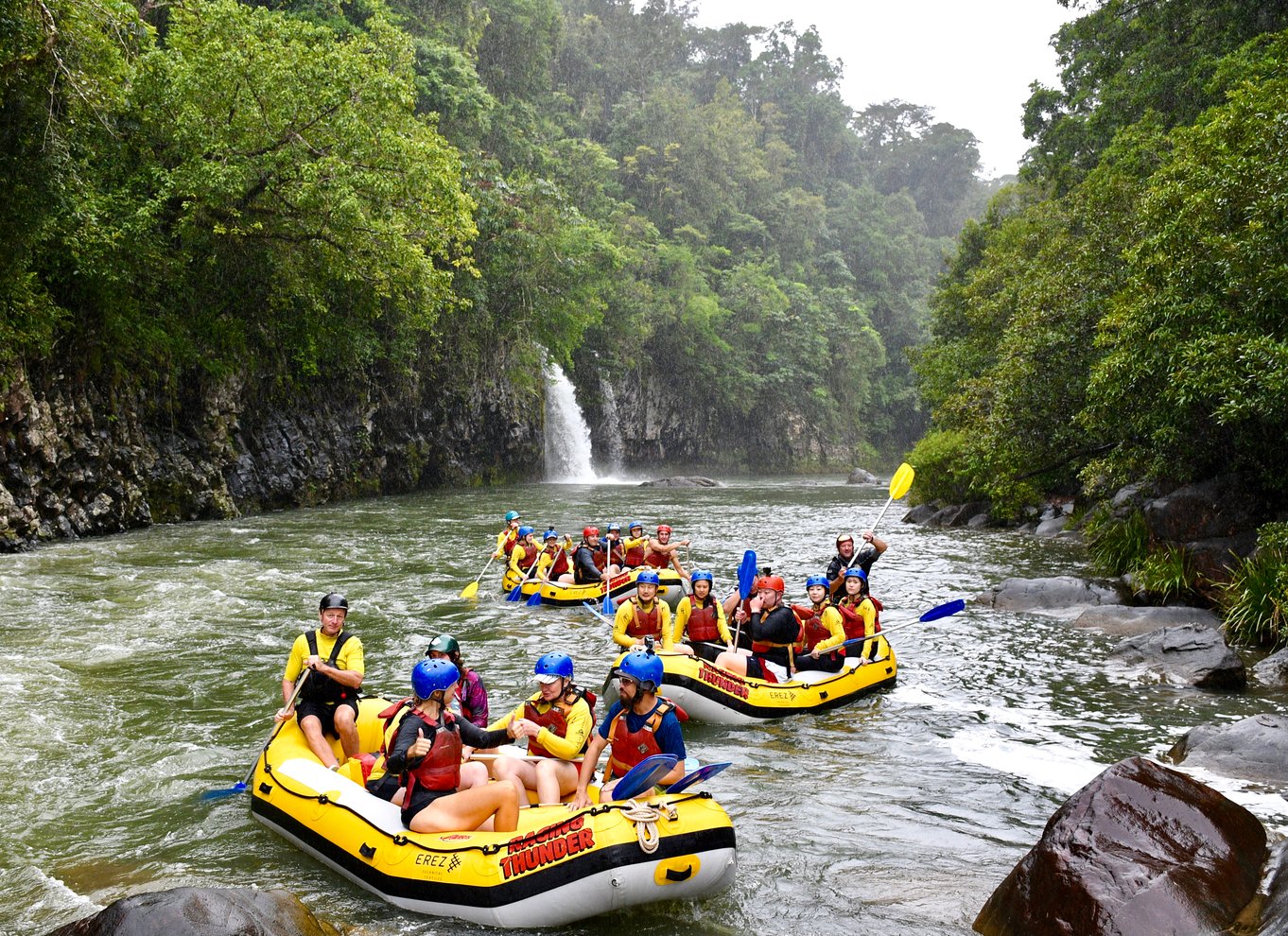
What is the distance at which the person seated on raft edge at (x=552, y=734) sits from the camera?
5.87 m

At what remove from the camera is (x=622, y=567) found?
14.8 m

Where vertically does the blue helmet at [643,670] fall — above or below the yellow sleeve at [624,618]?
above

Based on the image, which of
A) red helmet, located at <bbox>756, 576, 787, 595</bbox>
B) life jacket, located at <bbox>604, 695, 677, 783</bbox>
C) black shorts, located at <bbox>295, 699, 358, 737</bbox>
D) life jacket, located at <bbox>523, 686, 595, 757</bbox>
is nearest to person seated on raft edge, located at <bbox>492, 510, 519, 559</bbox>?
red helmet, located at <bbox>756, 576, 787, 595</bbox>

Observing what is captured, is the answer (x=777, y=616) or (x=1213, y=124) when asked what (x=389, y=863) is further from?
(x=1213, y=124)

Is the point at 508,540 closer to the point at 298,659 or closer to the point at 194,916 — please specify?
the point at 298,659

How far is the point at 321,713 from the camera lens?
6871mm

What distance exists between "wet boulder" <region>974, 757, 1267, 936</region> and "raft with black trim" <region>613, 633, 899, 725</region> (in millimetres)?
3506

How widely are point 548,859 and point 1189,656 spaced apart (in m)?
7.53

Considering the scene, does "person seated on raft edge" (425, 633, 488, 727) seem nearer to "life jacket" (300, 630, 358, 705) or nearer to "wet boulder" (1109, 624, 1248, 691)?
"life jacket" (300, 630, 358, 705)

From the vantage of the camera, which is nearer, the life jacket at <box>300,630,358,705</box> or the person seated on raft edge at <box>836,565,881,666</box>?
the life jacket at <box>300,630,358,705</box>

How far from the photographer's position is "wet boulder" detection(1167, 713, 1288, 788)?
6812 mm

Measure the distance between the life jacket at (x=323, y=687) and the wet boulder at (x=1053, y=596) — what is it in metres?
9.69

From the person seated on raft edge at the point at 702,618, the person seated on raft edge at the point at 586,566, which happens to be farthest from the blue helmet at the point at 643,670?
the person seated on raft edge at the point at 586,566

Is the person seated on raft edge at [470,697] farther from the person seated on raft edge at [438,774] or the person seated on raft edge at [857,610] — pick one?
the person seated on raft edge at [857,610]
